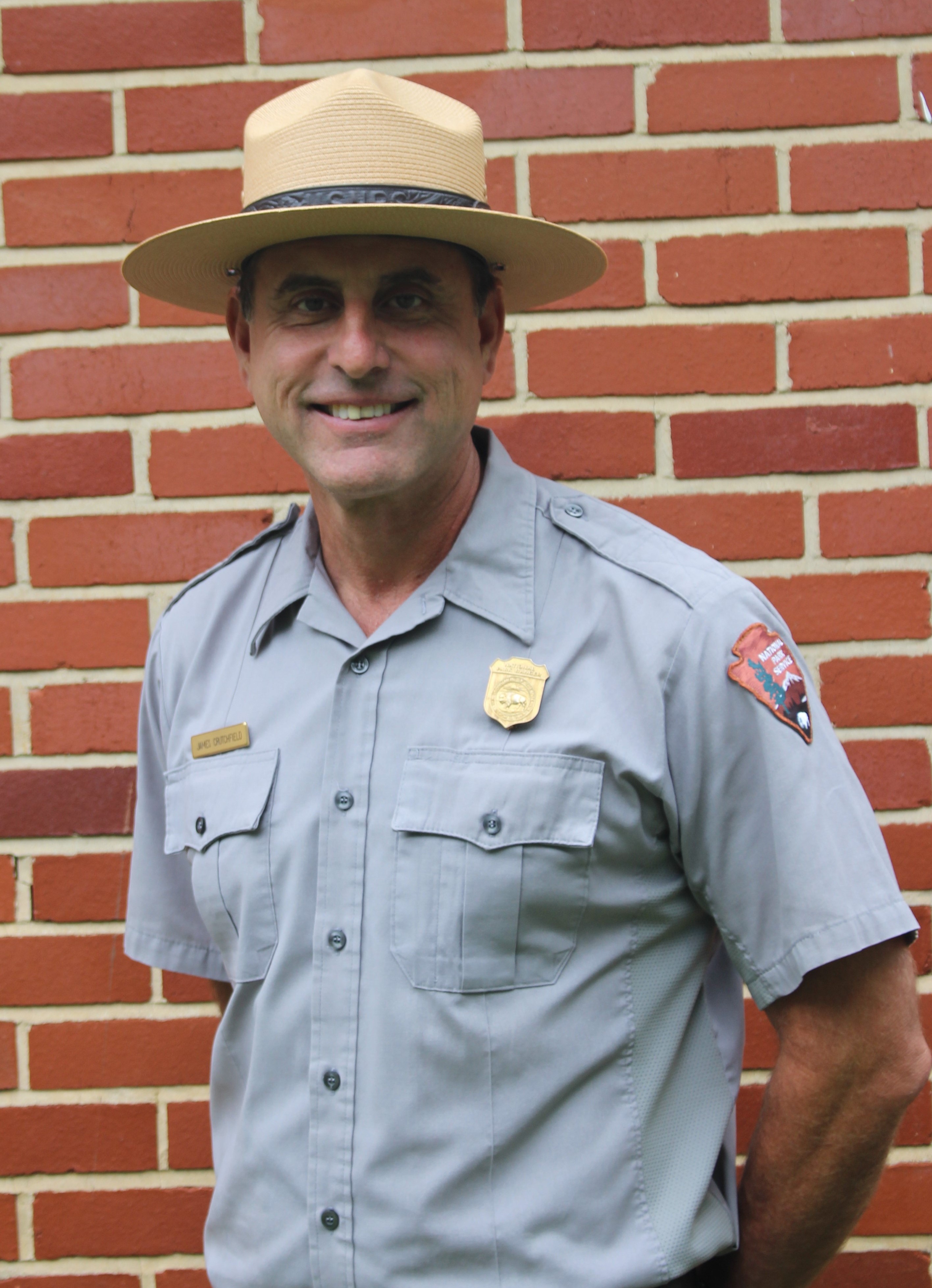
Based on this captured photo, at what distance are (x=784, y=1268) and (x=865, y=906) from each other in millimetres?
563

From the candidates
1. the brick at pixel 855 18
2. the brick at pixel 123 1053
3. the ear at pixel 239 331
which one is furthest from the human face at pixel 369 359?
the brick at pixel 123 1053

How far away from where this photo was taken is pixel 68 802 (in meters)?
2.01

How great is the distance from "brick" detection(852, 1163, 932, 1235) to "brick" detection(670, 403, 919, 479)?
121 centimetres

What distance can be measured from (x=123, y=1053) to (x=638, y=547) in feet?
4.25

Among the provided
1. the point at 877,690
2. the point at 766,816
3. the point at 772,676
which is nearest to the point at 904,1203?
the point at 877,690

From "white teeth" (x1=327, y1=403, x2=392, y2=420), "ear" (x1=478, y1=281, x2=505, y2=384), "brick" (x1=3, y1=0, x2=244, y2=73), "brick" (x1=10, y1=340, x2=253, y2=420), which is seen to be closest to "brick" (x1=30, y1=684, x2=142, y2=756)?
"brick" (x1=10, y1=340, x2=253, y2=420)

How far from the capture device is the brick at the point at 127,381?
1988 millimetres

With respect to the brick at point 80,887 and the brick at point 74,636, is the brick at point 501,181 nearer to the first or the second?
the brick at point 74,636

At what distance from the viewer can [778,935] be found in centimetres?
140

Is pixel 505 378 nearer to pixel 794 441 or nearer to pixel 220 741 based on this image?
pixel 794 441

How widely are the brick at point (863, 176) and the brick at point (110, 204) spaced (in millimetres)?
969

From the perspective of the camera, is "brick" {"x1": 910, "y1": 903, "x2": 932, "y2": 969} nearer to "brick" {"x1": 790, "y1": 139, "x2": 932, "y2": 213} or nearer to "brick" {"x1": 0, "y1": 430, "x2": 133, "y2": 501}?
"brick" {"x1": 790, "y1": 139, "x2": 932, "y2": 213}

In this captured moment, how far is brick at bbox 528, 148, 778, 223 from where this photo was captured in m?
1.92

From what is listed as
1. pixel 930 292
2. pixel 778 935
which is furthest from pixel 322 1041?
pixel 930 292
